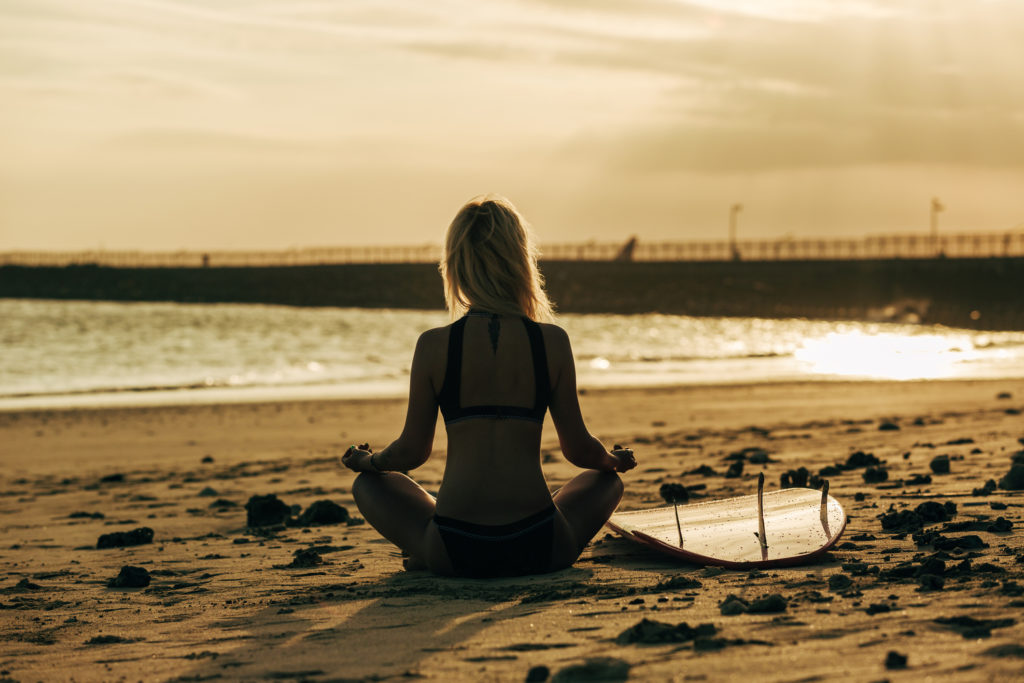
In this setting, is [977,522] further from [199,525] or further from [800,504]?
[199,525]

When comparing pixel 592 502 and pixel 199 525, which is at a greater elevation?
pixel 592 502

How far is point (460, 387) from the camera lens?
4445 millimetres

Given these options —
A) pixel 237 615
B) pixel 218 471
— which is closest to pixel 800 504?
pixel 237 615

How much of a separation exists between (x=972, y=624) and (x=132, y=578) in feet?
11.8

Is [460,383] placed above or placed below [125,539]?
above

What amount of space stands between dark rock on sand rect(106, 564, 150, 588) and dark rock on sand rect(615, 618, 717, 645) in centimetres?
256

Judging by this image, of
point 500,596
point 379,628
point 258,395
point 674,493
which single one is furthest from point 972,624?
point 258,395

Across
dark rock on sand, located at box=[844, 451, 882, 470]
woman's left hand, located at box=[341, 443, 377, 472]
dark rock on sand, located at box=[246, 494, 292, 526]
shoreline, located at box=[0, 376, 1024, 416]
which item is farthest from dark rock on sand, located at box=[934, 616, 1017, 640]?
shoreline, located at box=[0, 376, 1024, 416]

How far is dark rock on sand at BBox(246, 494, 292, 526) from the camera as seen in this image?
268 inches

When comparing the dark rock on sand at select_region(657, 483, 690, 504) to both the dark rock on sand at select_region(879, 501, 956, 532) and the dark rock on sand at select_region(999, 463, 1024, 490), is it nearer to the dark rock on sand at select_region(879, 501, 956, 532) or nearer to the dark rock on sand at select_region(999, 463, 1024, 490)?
the dark rock on sand at select_region(879, 501, 956, 532)

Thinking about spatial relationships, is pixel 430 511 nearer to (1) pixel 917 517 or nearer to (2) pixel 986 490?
(1) pixel 917 517

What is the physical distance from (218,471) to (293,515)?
11.3 feet

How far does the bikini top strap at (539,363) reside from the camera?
4.45m

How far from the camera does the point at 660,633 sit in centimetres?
350
